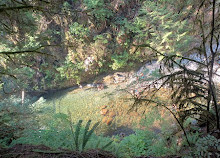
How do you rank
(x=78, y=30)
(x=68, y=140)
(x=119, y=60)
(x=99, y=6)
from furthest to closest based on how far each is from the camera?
(x=119, y=60) < (x=78, y=30) < (x=99, y=6) < (x=68, y=140)

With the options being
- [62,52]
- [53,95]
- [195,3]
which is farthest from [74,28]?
[195,3]

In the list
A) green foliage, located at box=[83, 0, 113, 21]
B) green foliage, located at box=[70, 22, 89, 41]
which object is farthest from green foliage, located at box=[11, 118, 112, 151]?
green foliage, located at box=[70, 22, 89, 41]

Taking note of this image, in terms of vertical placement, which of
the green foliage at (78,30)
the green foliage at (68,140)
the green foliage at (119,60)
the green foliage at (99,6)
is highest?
the green foliage at (99,6)

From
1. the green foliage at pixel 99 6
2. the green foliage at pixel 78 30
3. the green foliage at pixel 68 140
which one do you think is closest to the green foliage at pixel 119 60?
the green foliage at pixel 78 30

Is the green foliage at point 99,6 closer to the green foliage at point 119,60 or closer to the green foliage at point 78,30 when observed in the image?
the green foliage at point 78,30

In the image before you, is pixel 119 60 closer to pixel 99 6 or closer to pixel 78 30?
pixel 78 30

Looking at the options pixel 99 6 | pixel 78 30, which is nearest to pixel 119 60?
pixel 78 30

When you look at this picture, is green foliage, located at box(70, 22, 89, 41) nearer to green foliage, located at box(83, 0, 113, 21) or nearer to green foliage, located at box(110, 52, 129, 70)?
green foliage, located at box(83, 0, 113, 21)

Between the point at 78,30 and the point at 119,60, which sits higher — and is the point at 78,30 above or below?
above

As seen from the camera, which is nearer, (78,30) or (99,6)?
(99,6)

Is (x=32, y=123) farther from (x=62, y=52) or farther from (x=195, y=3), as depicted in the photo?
(x=62, y=52)

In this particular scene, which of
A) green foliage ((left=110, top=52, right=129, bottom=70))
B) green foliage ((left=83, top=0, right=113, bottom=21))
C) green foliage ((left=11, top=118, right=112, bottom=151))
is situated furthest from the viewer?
green foliage ((left=110, top=52, right=129, bottom=70))

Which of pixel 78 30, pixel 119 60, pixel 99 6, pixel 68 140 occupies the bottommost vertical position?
pixel 68 140

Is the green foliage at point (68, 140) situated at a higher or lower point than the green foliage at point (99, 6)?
lower
